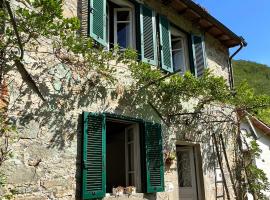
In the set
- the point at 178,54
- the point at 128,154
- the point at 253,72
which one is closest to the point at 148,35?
the point at 178,54

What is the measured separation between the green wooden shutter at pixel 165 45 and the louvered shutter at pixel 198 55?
994mm

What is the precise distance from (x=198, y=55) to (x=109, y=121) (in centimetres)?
329

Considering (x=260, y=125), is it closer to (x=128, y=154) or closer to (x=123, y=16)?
(x=128, y=154)

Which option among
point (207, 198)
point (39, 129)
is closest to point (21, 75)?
point (39, 129)

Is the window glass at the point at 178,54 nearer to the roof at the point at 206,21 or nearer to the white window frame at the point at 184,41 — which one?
the white window frame at the point at 184,41

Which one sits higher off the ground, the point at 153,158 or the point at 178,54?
the point at 178,54

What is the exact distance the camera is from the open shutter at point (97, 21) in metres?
5.54

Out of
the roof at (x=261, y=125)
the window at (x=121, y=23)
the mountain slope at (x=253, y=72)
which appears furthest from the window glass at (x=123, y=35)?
the mountain slope at (x=253, y=72)

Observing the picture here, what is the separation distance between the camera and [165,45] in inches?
280

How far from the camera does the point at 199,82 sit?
6.36 meters

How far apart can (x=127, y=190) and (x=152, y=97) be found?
1.95 meters

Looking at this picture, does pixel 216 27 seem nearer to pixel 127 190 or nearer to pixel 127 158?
pixel 127 158

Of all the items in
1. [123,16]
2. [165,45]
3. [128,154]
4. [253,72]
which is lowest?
[128,154]

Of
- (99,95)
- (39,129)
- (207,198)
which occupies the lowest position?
(207,198)
